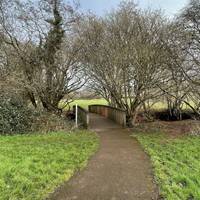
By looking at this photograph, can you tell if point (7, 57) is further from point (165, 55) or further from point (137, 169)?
point (137, 169)

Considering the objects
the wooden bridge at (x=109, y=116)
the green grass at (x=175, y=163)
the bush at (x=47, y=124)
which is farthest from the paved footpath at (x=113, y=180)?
the wooden bridge at (x=109, y=116)

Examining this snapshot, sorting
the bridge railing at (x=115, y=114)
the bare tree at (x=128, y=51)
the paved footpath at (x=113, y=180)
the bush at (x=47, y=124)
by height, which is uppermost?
the bare tree at (x=128, y=51)

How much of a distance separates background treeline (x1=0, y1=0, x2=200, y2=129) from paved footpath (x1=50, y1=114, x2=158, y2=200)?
7440 mm

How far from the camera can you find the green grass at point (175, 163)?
19.1 ft

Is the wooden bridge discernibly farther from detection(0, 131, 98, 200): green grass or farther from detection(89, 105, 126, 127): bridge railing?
detection(0, 131, 98, 200): green grass

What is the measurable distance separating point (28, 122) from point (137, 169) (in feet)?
26.3

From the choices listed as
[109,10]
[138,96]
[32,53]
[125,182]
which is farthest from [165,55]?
[125,182]

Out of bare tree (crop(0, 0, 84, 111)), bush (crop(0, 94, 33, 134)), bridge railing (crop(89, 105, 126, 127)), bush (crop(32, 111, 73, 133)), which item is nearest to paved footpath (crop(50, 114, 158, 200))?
bush (crop(32, 111, 73, 133))

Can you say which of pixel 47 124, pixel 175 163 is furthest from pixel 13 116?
pixel 175 163

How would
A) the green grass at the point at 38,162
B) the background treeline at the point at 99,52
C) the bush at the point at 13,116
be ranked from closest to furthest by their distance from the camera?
the green grass at the point at 38,162 < the bush at the point at 13,116 < the background treeline at the point at 99,52

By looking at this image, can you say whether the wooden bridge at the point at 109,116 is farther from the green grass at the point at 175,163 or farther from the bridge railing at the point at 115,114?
the green grass at the point at 175,163

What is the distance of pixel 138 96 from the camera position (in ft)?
53.2

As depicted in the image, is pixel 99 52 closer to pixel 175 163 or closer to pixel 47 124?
pixel 47 124

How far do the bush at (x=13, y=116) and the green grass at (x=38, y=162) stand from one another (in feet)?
3.74
